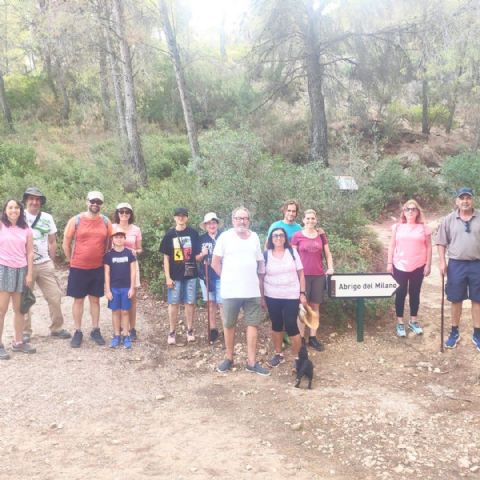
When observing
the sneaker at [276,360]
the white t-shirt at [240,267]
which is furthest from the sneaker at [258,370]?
the white t-shirt at [240,267]

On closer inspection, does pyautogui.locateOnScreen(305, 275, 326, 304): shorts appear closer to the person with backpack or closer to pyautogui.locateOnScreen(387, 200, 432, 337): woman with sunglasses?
the person with backpack

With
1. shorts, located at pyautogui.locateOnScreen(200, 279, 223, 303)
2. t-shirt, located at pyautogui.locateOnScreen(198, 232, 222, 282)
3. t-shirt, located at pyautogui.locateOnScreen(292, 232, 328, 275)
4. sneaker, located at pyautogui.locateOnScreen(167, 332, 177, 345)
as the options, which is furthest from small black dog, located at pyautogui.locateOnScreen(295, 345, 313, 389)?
sneaker, located at pyautogui.locateOnScreen(167, 332, 177, 345)

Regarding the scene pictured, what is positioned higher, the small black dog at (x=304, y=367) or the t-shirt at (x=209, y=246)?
the t-shirt at (x=209, y=246)

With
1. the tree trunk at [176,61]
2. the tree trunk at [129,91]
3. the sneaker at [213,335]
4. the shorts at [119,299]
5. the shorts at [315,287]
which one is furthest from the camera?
the tree trunk at [129,91]

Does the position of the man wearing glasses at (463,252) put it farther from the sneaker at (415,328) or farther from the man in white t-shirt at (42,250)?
the man in white t-shirt at (42,250)

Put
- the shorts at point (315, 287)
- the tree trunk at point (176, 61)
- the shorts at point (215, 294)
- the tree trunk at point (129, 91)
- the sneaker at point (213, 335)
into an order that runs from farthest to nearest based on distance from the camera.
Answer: the tree trunk at point (129, 91), the tree trunk at point (176, 61), the sneaker at point (213, 335), the shorts at point (215, 294), the shorts at point (315, 287)

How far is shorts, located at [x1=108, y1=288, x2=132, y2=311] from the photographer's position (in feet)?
18.6

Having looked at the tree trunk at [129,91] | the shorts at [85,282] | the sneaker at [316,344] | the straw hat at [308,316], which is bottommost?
the sneaker at [316,344]

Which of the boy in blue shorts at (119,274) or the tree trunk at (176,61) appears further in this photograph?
the tree trunk at (176,61)

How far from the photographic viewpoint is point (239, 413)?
4.39 meters

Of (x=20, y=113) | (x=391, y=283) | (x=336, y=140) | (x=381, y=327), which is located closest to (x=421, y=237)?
(x=391, y=283)

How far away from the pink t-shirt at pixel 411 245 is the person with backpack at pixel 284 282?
1.37 m

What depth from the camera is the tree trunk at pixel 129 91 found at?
38.4 feet

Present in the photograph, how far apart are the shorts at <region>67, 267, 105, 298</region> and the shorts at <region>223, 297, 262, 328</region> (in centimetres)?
165
